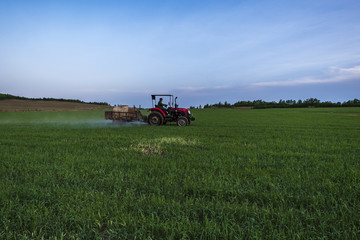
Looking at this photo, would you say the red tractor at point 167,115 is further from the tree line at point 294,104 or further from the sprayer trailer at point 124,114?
the tree line at point 294,104

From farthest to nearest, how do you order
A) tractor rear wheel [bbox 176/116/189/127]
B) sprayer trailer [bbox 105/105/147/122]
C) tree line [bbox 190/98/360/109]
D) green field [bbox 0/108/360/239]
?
tree line [bbox 190/98/360/109] < sprayer trailer [bbox 105/105/147/122] < tractor rear wheel [bbox 176/116/189/127] < green field [bbox 0/108/360/239]

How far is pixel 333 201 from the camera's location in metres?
2.96

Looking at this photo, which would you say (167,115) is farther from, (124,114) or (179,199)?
(179,199)

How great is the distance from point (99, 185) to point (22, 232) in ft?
4.26

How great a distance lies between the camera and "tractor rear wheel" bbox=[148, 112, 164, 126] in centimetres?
1516

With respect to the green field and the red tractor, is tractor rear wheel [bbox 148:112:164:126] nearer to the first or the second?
the red tractor

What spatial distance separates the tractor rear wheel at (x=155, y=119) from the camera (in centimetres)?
1516

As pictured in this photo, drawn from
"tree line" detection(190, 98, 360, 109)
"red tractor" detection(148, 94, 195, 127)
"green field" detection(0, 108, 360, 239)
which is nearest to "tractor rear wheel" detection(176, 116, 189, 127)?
"red tractor" detection(148, 94, 195, 127)

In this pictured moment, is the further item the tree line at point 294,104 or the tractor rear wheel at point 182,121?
the tree line at point 294,104

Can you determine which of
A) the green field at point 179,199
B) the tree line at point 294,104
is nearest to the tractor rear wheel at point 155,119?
the green field at point 179,199

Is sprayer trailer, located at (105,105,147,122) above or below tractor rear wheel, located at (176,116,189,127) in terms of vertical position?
above

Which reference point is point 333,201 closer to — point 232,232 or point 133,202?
point 232,232

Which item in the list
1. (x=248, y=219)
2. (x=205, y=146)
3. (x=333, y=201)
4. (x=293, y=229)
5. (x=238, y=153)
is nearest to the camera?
(x=293, y=229)

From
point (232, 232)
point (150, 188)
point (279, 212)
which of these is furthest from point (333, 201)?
point (150, 188)
